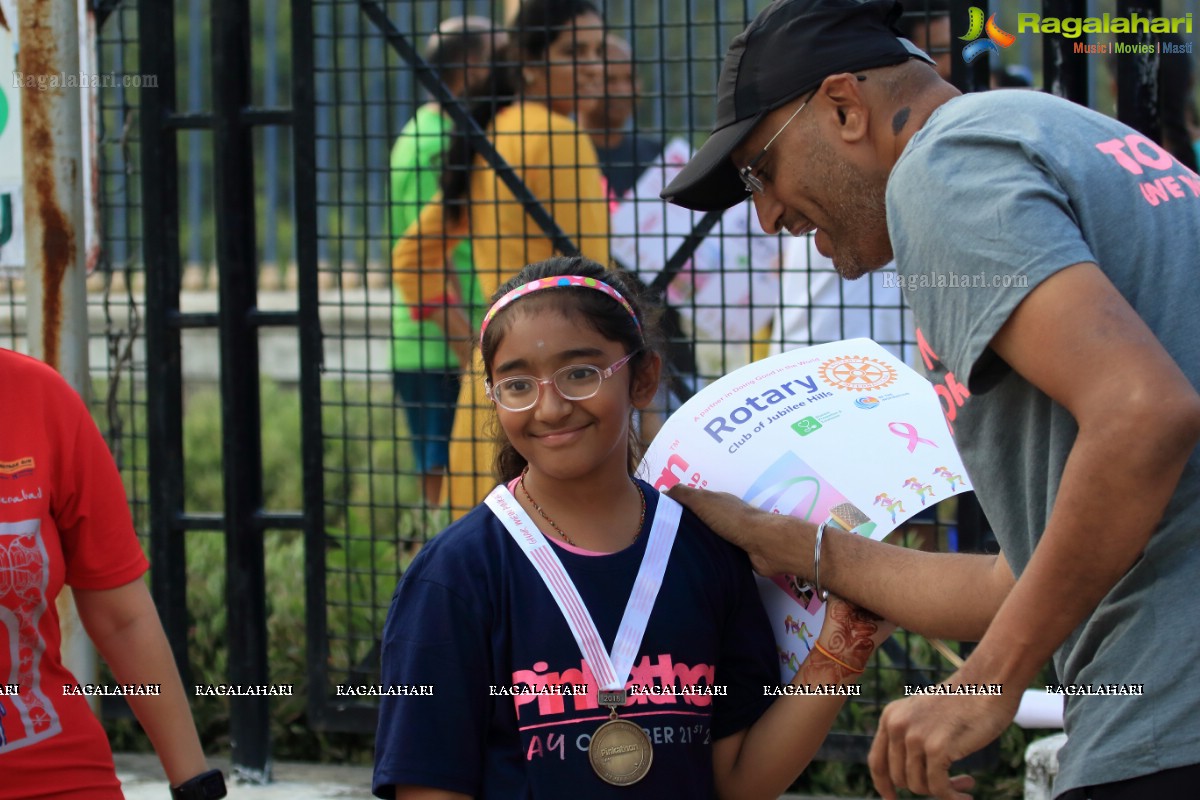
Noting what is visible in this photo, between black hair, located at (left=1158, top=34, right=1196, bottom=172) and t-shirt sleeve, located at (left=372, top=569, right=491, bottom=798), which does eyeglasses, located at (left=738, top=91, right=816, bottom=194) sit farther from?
black hair, located at (left=1158, top=34, right=1196, bottom=172)

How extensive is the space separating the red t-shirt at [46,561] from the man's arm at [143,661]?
0.15 ft

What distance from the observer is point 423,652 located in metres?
2.19

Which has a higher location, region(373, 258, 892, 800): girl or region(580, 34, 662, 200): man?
region(580, 34, 662, 200): man

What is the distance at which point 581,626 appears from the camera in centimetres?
223

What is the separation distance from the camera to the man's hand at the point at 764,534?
2.43m

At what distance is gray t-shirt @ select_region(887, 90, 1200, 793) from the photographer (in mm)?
1792

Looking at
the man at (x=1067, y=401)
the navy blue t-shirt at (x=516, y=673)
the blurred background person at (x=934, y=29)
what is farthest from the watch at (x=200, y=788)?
the blurred background person at (x=934, y=29)

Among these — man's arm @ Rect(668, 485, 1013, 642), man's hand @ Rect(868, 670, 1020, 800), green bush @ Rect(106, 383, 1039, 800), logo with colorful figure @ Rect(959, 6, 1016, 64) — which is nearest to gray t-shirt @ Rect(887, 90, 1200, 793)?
man's hand @ Rect(868, 670, 1020, 800)

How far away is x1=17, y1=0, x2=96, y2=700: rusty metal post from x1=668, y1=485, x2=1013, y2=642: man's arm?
6.87 ft

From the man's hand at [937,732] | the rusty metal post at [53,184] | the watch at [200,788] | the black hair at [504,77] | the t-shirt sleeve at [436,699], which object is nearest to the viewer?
the man's hand at [937,732]

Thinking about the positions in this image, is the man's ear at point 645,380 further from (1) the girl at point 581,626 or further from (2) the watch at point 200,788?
(2) the watch at point 200,788

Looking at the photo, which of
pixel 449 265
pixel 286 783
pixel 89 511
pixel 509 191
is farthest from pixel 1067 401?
pixel 286 783

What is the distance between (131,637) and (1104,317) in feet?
6.02

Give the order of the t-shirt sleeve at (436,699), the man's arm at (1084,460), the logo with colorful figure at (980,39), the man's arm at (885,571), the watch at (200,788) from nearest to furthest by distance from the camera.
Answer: the man's arm at (1084,460) < the t-shirt sleeve at (436,699) < the man's arm at (885,571) < the watch at (200,788) < the logo with colorful figure at (980,39)
